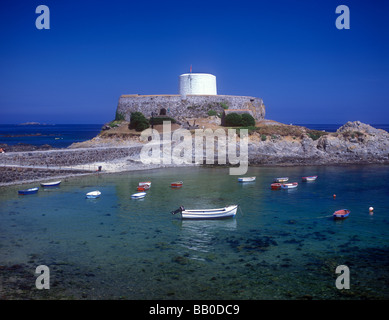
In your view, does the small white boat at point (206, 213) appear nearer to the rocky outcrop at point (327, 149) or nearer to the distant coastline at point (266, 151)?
the distant coastline at point (266, 151)

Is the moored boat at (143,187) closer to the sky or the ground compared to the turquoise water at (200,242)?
closer to the sky

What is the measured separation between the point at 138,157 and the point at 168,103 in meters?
17.0

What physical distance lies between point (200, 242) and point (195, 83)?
45.0 meters

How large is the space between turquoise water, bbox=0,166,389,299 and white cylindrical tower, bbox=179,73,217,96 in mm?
32529

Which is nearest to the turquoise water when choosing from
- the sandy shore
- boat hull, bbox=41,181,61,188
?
boat hull, bbox=41,181,61,188

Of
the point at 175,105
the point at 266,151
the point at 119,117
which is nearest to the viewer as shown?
the point at 266,151

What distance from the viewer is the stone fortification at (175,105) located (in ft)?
184

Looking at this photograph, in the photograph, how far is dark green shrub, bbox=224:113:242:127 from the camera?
52156 mm

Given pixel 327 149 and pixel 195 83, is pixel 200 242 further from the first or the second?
pixel 195 83

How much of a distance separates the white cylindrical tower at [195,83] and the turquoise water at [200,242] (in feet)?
107

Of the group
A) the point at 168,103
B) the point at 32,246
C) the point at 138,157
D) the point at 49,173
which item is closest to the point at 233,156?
the point at 138,157

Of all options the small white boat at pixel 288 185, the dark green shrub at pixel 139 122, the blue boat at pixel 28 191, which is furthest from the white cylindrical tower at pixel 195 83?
the blue boat at pixel 28 191

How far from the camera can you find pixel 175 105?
56594 mm

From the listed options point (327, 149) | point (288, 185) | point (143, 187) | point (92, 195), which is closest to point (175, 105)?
point (327, 149)
